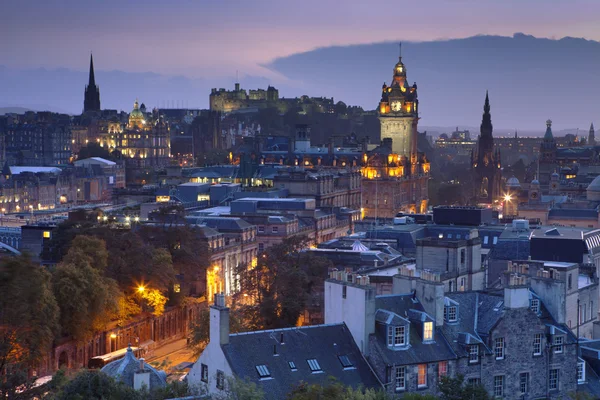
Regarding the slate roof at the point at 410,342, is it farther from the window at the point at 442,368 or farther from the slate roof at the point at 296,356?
the slate roof at the point at 296,356

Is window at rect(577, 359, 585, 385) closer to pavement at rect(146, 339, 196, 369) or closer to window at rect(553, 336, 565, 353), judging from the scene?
window at rect(553, 336, 565, 353)

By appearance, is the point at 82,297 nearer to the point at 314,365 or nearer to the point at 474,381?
the point at 314,365

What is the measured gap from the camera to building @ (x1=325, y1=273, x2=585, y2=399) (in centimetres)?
5028

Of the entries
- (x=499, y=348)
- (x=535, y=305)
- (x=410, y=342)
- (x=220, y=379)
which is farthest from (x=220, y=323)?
(x=535, y=305)

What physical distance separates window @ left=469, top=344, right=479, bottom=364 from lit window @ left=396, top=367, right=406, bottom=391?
3757mm

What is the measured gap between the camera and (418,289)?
2078 inches

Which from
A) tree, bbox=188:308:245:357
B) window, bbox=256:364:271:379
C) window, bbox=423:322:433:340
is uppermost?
window, bbox=423:322:433:340

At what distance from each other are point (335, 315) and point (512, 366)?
28.4ft

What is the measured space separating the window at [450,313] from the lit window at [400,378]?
4088 mm

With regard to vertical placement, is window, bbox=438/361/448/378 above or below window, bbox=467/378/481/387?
above

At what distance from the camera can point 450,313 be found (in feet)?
174

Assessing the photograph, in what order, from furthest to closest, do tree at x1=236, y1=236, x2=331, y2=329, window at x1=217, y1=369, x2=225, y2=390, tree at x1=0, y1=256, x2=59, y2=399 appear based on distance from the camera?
tree at x1=236, y1=236, x2=331, y2=329
tree at x1=0, y1=256, x2=59, y2=399
window at x1=217, y1=369, x2=225, y2=390

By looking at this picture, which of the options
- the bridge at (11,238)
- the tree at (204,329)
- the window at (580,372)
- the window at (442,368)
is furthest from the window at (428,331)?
the bridge at (11,238)

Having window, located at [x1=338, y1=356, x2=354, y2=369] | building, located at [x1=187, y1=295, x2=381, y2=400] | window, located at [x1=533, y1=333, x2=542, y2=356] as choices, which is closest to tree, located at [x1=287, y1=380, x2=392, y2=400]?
building, located at [x1=187, y1=295, x2=381, y2=400]
